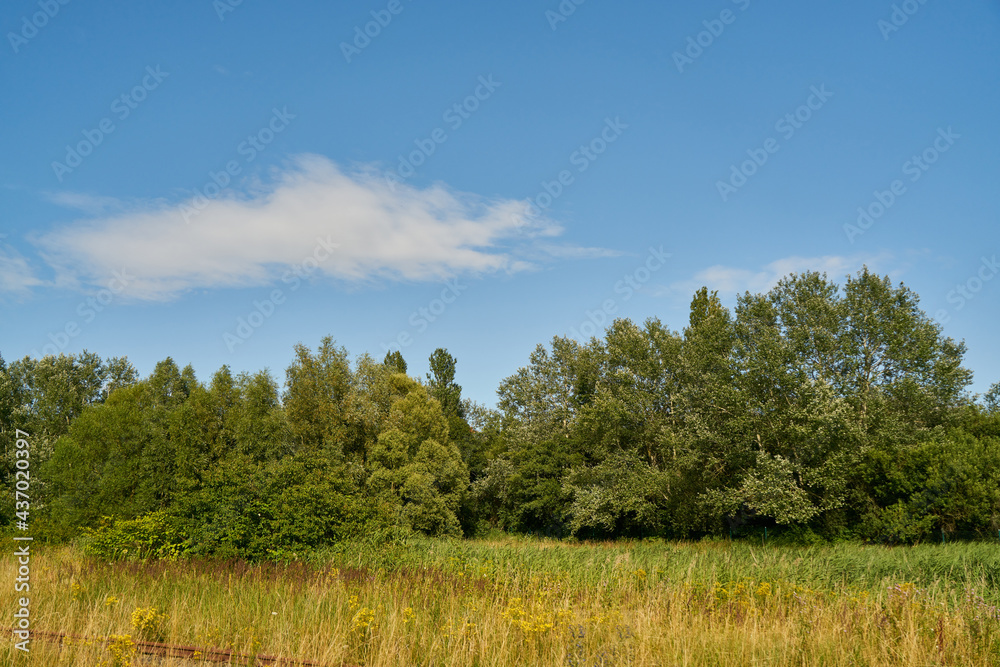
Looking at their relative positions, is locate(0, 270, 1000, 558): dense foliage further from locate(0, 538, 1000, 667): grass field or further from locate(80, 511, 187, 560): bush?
locate(0, 538, 1000, 667): grass field

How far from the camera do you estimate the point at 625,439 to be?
39.9 metres

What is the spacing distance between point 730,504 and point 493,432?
25997 millimetres

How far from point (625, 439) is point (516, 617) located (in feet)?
111

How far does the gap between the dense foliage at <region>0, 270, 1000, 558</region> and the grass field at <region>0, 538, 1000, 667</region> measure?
19.2ft

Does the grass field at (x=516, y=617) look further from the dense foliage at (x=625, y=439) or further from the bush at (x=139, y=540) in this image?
the dense foliage at (x=625, y=439)

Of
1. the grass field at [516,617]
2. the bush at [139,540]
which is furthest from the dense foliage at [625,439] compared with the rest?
the grass field at [516,617]

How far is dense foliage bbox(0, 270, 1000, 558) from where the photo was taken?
25.6 m

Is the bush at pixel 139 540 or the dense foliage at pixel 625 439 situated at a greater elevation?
the dense foliage at pixel 625 439

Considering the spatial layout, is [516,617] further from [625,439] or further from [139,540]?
[625,439]

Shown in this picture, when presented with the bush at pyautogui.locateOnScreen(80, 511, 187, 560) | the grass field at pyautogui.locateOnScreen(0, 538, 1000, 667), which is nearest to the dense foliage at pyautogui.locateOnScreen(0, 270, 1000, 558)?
the bush at pyautogui.locateOnScreen(80, 511, 187, 560)

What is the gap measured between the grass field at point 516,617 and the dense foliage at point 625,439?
19.2 ft

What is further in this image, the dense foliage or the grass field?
the dense foliage

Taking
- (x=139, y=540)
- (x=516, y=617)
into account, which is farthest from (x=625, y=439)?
(x=516, y=617)

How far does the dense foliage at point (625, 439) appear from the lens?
25.6 metres
